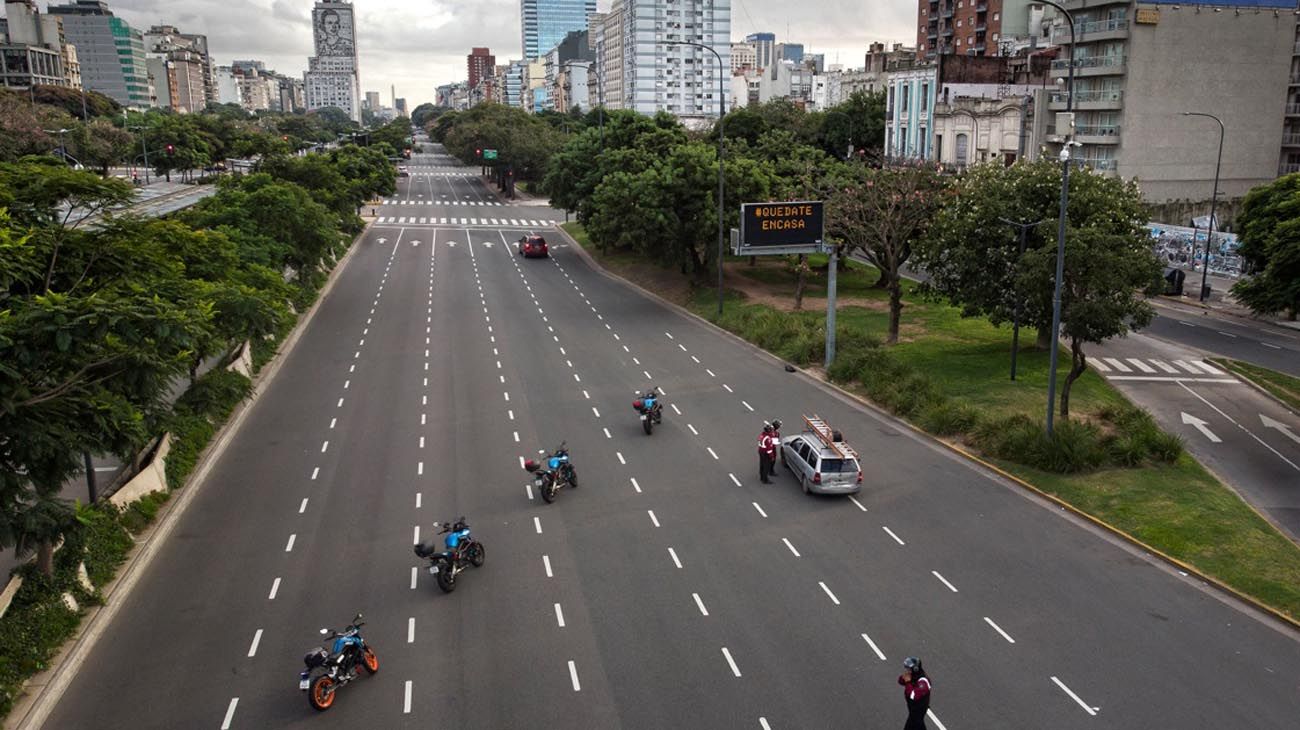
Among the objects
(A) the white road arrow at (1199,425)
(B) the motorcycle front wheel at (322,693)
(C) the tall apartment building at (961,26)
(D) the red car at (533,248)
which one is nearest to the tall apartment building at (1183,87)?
(C) the tall apartment building at (961,26)

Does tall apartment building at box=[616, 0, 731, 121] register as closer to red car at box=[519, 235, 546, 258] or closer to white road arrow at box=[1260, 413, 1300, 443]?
red car at box=[519, 235, 546, 258]

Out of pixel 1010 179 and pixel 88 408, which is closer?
pixel 88 408

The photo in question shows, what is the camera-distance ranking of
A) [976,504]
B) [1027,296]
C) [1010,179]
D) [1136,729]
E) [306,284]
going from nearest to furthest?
[1136,729], [976,504], [1027,296], [1010,179], [306,284]

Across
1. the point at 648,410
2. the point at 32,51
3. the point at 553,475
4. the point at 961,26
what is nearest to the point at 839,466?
the point at 553,475

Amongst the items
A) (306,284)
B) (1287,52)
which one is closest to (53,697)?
(306,284)

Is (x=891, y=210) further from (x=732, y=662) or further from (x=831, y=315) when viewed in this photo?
(x=732, y=662)

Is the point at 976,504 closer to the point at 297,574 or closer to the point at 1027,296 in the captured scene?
the point at 1027,296

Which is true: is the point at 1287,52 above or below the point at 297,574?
above
